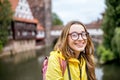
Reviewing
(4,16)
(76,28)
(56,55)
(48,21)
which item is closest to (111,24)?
(4,16)

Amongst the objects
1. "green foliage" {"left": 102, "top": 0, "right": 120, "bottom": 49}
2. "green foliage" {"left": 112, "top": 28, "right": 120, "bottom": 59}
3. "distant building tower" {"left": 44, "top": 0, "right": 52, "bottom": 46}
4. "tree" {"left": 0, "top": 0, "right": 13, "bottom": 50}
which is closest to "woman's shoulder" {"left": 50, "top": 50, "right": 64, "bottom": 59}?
"green foliage" {"left": 112, "top": 28, "right": 120, "bottom": 59}

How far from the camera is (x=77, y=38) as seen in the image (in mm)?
2188

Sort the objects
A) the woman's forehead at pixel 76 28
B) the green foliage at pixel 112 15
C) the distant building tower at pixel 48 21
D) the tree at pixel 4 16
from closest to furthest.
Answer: the woman's forehead at pixel 76 28 → the green foliage at pixel 112 15 → the tree at pixel 4 16 → the distant building tower at pixel 48 21

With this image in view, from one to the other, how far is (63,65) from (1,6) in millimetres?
27153

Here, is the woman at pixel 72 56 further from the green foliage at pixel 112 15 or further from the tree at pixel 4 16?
the tree at pixel 4 16

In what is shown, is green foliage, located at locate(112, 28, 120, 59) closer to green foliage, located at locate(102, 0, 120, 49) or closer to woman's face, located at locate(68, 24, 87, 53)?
green foliage, located at locate(102, 0, 120, 49)

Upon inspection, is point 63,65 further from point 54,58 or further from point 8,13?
point 8,13

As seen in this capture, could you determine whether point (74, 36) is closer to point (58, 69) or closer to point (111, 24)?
point (58, 69)

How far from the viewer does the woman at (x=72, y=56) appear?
82.8 inches

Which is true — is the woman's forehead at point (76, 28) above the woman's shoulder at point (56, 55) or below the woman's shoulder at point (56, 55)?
above

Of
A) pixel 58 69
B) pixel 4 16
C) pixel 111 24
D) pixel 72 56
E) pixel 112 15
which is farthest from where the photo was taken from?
pixel 4 16

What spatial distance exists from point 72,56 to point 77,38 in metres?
0.14

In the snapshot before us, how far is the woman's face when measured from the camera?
2.19 m

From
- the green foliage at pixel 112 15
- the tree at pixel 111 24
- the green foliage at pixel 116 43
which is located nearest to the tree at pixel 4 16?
the tree at pixel 111 24
